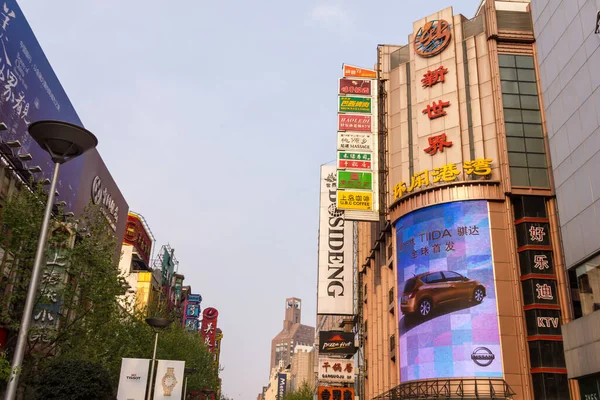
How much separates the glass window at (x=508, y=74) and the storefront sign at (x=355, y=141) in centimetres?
1079

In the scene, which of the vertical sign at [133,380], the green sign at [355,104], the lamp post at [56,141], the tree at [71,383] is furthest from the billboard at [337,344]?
the lamp post at [56,141]

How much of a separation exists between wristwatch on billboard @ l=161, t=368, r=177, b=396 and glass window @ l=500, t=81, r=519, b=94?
1164 inches

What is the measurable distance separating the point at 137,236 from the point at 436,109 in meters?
50.2

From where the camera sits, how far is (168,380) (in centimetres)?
2803

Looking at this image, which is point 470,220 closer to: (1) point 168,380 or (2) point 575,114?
(2) point 575,114

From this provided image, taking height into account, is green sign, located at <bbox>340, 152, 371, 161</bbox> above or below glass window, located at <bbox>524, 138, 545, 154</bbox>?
above

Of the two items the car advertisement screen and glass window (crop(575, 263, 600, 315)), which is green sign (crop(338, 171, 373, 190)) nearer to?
the car advertisement screen

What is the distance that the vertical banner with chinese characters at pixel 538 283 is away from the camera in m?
35.9

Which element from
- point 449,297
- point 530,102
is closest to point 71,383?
point 449,297

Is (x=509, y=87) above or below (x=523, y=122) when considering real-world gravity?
above

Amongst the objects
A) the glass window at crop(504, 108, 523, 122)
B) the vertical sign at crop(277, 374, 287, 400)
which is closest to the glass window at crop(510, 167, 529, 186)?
the glass window at crop(504, 108, 523, 122)

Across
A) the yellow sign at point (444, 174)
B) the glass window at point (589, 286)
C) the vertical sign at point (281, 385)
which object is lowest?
the glass window at point (589, 286)

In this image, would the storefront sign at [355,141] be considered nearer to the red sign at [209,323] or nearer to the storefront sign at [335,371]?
the storefront sign at [335,371]

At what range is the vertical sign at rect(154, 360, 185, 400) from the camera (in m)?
27.8
